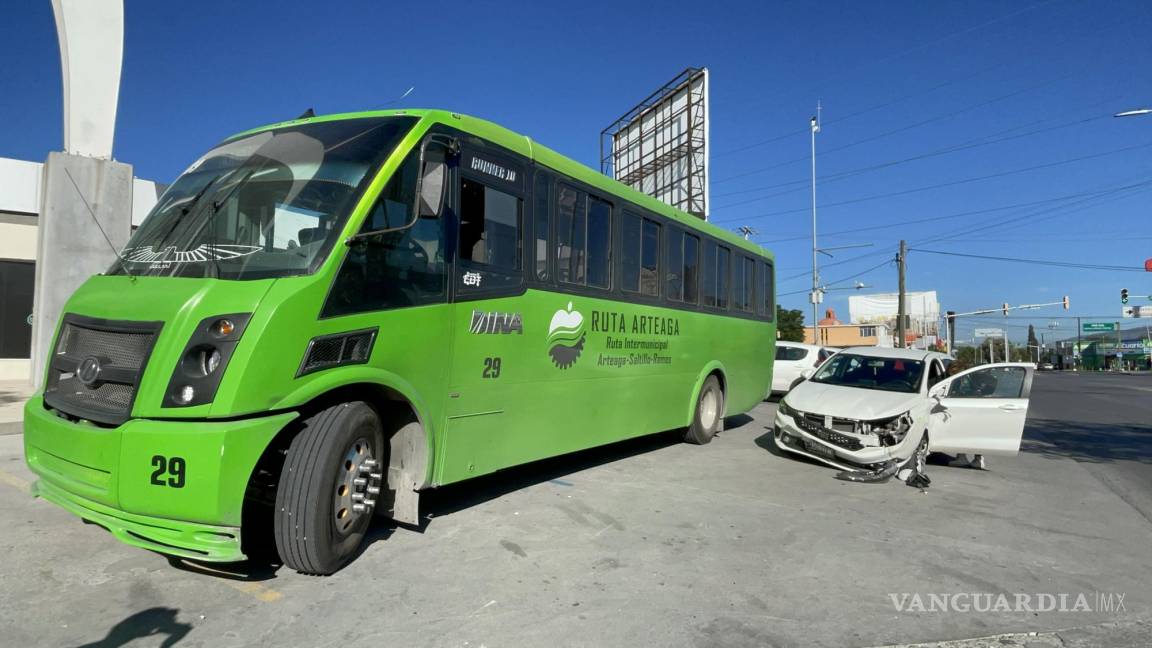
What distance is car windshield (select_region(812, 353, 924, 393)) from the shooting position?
892cm

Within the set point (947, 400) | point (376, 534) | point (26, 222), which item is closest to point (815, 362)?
point (947, 400)

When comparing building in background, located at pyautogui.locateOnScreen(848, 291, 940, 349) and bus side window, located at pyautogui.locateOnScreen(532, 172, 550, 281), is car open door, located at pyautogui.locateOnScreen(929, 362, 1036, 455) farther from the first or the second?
building in background, located at pyautogui.locateOnScreen(848, 291, 940, 349)

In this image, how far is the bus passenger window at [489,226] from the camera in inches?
207

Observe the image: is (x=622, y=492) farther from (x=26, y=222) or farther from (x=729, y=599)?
(x=26, y=222)

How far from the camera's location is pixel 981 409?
831 centimetres

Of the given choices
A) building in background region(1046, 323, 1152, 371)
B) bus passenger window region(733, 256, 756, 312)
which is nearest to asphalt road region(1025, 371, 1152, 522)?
bus passenger window region(733, 256, 756, 312)

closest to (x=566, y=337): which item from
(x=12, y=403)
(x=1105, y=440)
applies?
(x=12, y=403)

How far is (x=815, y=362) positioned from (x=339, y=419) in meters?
15.7

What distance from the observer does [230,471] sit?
3562 mm

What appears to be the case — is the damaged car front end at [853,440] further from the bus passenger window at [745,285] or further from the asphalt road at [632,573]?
the bus passenger window at [745,285]

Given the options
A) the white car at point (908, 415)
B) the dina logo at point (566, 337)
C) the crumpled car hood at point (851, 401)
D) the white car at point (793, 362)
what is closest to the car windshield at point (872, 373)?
the white car at point (908, 415)

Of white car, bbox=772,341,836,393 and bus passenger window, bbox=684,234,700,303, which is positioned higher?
bus passenger window, bbox=684,234,700,303

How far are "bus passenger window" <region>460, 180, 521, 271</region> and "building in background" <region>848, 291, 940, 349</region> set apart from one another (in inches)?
2576

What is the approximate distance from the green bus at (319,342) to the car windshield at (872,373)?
4.53m
